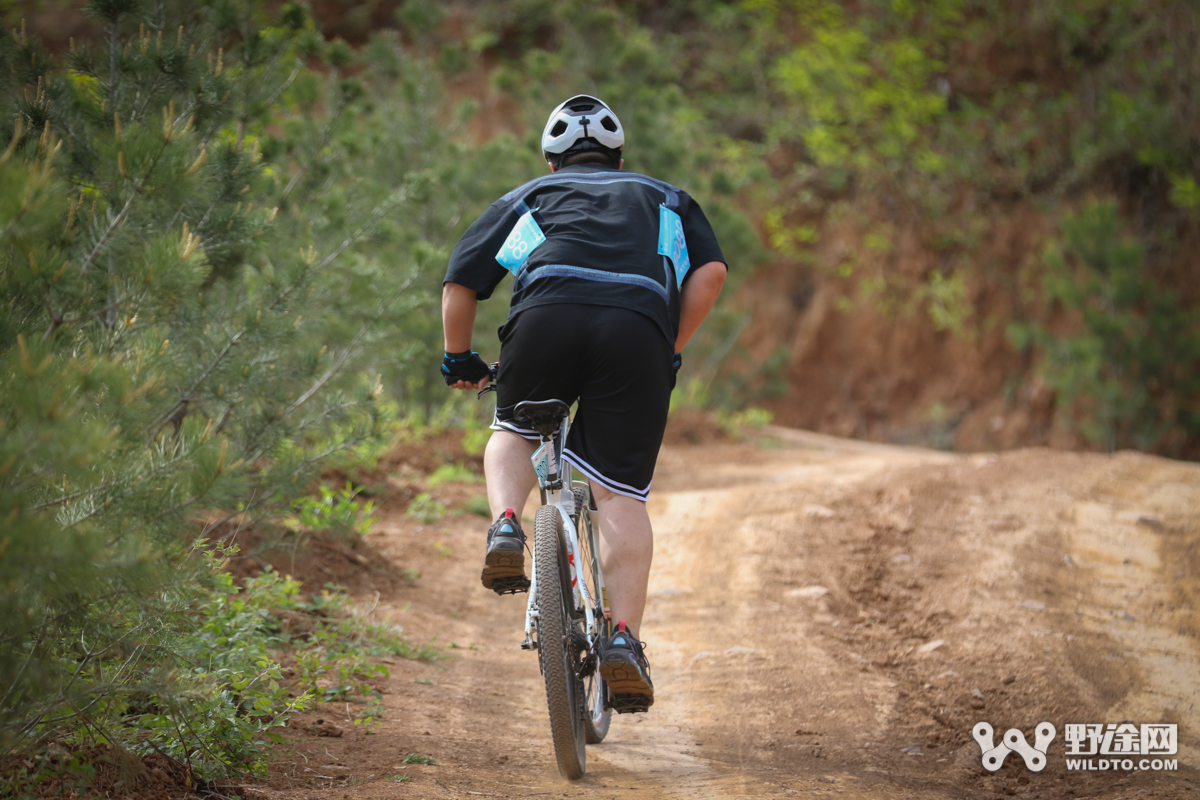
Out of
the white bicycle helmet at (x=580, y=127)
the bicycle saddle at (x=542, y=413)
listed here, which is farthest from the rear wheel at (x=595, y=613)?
the white bicycle helmet at (x=580, y=127)

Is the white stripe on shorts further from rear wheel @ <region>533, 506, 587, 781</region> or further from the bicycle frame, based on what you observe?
rear wheel @ <region>533, 506, 587, 781</region>

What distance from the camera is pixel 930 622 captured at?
159 inches

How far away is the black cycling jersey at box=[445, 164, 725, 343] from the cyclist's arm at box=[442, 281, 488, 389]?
0.10ft

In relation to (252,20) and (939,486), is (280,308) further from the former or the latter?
(939,486)

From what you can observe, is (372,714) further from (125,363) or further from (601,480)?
(125,363)

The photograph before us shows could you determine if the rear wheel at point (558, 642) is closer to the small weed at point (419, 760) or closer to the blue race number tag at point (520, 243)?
the small weed at point (419, 760)

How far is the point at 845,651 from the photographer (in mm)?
3830

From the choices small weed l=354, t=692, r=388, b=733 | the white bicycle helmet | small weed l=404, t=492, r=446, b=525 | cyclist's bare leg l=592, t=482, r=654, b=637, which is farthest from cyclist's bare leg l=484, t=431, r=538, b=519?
small weed l=404, t=492, r=446, b=525

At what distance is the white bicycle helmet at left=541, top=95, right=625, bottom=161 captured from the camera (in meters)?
2.91

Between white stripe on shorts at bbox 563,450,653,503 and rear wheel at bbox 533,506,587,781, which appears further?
white stripe on shorts at bbox 563,450,653,503

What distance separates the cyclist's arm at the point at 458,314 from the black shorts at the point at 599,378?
0.54 ft

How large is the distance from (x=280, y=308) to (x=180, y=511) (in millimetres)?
1734

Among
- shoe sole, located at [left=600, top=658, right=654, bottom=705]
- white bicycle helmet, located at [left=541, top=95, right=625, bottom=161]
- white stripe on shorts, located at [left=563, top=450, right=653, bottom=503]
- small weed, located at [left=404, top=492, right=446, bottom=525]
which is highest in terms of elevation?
white bicycle helmet, located at [left=541, top=95, right=625, bottom=161]

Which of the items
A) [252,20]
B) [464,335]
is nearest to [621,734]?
[464,335]
